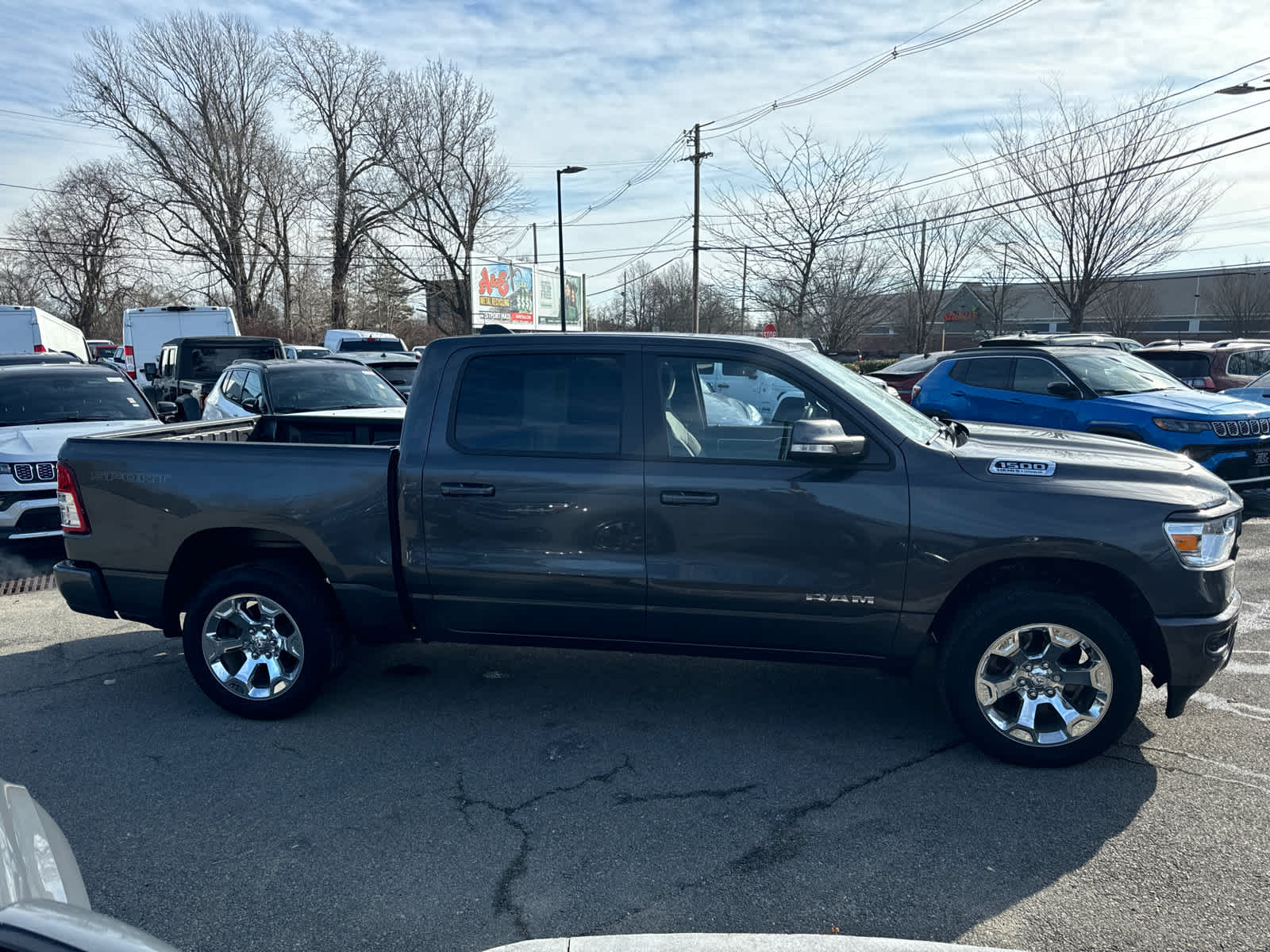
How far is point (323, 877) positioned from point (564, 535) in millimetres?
1660

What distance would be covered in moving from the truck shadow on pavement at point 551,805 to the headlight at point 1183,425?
5493 mm

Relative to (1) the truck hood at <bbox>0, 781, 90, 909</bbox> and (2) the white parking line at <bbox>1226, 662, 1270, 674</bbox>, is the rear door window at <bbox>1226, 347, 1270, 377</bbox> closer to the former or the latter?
(2) the white parking line at <bbox>1226, 662, 1270, 674</bbox>

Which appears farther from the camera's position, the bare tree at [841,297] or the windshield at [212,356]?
the bare tree at [841,297]

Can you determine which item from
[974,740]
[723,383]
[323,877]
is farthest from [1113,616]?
[323,877]

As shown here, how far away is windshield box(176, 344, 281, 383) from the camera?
1499 cm

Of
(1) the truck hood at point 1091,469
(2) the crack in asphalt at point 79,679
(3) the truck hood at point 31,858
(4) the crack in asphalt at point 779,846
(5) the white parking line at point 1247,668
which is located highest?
(1) the truck hood at point 1091,469

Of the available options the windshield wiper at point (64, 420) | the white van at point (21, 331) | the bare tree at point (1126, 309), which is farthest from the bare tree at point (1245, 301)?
the white van at point (21, 331)

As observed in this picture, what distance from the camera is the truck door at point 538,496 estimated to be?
12.9 ft

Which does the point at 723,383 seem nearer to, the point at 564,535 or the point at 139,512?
the point at 564,535

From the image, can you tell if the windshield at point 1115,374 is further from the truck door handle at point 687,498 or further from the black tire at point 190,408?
the black tire at point 190,408

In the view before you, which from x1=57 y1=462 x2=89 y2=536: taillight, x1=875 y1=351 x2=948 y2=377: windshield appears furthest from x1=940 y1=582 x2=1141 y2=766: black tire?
x1=875 y1=351 x2=948 y2=377: windshield

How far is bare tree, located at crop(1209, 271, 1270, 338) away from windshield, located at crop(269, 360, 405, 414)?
141 feet

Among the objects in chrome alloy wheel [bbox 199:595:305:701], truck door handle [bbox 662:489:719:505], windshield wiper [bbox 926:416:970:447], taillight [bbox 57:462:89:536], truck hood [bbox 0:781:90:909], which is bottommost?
chrome alloy wheel [bbox 199:595:305:701]

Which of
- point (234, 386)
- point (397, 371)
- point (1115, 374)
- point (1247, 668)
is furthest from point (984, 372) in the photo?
point (397, 371)
